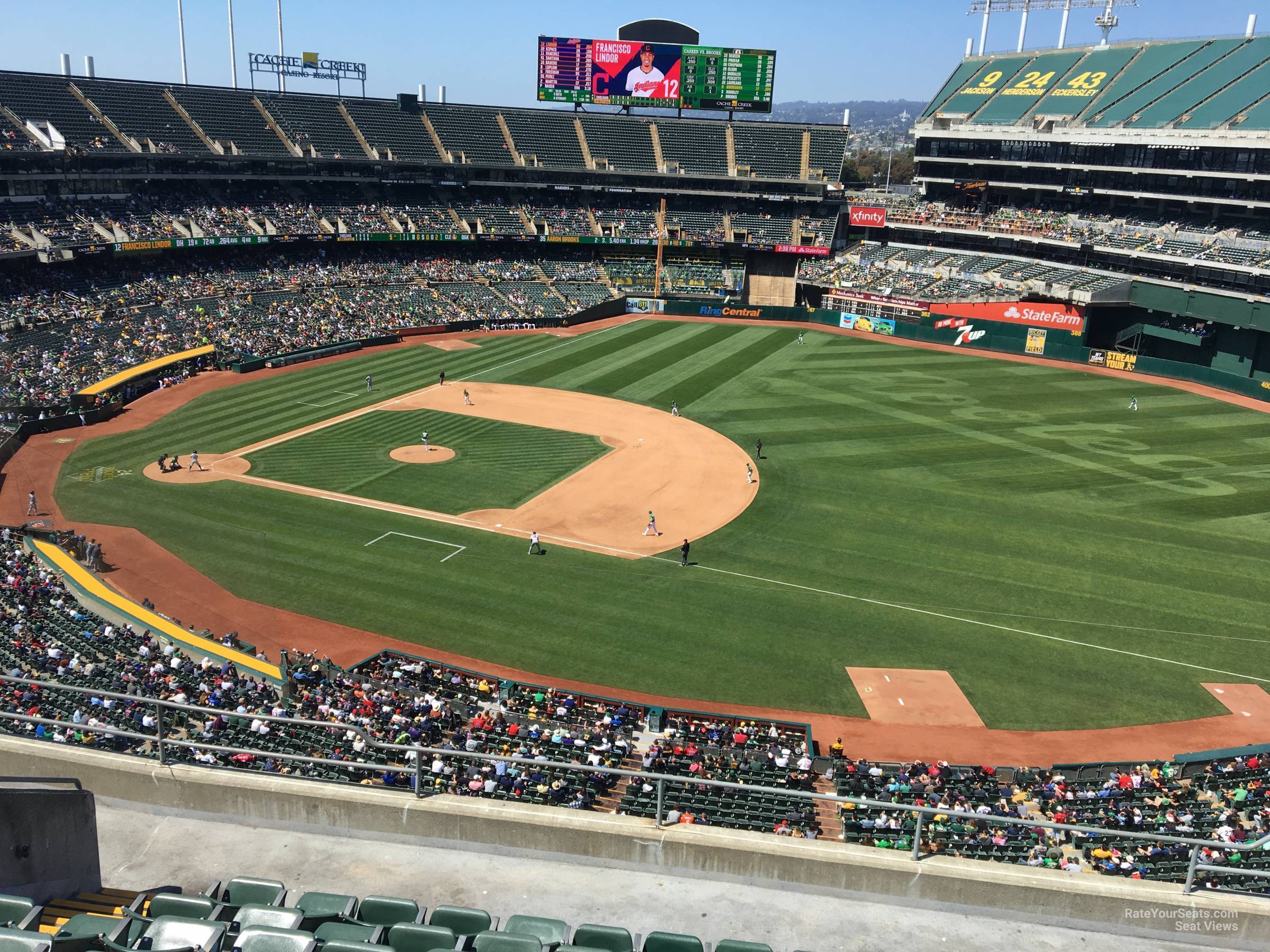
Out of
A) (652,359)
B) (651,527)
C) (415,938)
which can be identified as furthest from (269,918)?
(652,359)

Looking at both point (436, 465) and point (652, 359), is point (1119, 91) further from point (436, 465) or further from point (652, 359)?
point (436, 465)

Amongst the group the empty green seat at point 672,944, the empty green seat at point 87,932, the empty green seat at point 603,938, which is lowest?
the empty green seat at point 603,938

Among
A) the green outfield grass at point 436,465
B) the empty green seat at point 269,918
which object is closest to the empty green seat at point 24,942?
the empty green seat at point 269,918

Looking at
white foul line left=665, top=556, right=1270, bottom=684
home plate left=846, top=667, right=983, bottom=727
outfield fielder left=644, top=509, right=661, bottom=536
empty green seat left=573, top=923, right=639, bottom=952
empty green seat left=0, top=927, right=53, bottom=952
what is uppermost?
empty green seat left=0, top=927, right=53, bottom=952

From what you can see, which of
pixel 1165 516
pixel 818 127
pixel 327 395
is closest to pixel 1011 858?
pixel 1165 516

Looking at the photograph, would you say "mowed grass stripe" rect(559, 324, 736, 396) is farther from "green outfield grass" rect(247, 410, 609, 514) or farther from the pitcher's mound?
the pitcher's mound

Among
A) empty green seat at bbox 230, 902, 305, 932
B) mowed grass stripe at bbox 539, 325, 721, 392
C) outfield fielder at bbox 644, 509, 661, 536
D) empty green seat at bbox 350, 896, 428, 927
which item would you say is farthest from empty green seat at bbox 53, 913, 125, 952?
mowed grass stripe at bbox 539, 325, 721, 392

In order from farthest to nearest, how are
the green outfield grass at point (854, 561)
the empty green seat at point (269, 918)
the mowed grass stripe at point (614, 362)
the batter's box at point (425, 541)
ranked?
the mowed grass stripe at point (614, 362) → the batter's box at point (425, 541) → the green outfield grass at point (854, 561) → the empty green seat at point (269, 918)

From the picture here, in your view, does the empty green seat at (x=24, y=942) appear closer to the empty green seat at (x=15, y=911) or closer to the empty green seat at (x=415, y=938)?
the empty green seat at (x=15, y=911)

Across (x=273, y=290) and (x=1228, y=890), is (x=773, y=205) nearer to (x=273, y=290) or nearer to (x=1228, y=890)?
(x=273, y=290)
